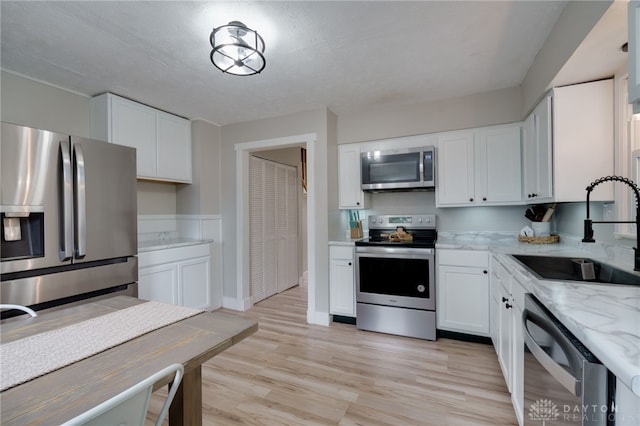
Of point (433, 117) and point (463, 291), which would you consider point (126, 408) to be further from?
point (433, 117)

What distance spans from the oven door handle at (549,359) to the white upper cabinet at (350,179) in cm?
220

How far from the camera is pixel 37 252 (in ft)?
5.96

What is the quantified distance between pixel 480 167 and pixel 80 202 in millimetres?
3409

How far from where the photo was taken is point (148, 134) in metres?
3.04

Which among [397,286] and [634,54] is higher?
[634,54]

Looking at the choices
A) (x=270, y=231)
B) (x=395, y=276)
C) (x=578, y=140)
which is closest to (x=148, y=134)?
(x=270, y=231)

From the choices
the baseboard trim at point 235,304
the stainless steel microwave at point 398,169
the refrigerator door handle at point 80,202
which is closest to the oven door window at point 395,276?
the stainless steel microwave at point 398,169

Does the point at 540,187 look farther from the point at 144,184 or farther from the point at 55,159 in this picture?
the point at 144,184

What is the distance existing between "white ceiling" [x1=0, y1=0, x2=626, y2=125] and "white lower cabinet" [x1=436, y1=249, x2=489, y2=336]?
1604mm

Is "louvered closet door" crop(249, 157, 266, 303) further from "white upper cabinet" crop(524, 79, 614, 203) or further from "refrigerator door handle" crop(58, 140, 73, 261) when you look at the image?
"white upper cabinet" crop(524, 79, 614, 203)

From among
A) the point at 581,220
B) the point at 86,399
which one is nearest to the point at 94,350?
A: the point at 86,399

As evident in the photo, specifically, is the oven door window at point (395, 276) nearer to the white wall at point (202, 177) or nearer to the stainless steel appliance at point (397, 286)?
the stainless steel appliance at point (397, 286)

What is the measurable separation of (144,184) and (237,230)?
1180mm

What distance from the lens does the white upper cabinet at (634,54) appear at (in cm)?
96
